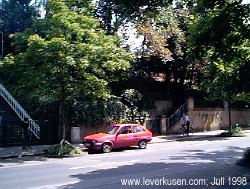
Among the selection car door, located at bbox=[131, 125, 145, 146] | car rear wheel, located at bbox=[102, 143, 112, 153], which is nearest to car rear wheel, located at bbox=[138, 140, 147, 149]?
car door, located at bbox=[131, 125, 145, 146]

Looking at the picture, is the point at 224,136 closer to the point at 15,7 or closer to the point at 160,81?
the point at 160,81

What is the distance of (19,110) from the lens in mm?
24078

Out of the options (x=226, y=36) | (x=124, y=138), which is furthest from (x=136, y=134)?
(x=226, y=36)

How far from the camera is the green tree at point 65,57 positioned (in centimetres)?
1809

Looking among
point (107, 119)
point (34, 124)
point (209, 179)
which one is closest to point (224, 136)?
point (107, 119)

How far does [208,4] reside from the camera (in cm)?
1280

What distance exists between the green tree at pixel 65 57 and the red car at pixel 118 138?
87.0 inches

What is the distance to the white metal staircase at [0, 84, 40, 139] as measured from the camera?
76.9 feet

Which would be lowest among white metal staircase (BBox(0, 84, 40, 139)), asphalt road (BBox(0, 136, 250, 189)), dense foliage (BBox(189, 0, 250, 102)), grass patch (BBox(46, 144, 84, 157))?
asphalt road (BBox(0, 136, 250, 189))

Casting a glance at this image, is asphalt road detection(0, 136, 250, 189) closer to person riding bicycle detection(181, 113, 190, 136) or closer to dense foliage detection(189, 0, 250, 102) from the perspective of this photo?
dense foliage detection(189, 0, 250, 102)

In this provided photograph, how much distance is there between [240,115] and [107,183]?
31.5 m

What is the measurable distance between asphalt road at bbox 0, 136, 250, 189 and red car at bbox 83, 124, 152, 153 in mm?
1817

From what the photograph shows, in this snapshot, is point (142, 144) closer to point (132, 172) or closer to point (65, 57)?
point (65, 57)

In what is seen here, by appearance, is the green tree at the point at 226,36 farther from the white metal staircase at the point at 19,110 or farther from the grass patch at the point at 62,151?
the white metal staircase at the point at 19,110
